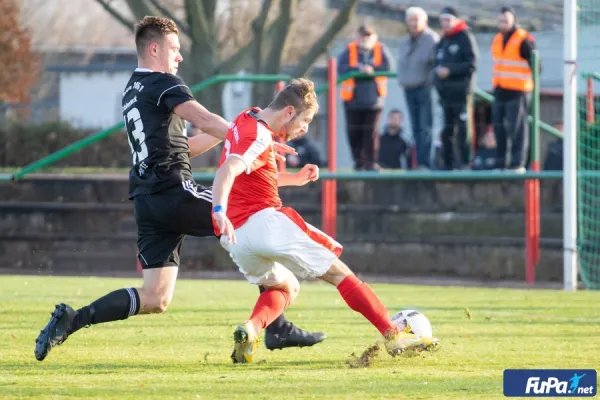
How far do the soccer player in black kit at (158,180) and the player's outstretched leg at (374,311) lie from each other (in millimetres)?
596

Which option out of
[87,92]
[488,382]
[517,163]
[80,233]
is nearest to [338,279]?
[488,382]

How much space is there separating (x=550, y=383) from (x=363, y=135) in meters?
10.0

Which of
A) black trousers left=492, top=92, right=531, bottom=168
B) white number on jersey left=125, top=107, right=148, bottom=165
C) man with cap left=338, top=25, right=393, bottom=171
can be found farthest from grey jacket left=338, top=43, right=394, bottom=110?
white number on jersey left=125, top=107, right=148, bottom=165

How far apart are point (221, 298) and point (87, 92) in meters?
30.7

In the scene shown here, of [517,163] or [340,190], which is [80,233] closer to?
[340,190]

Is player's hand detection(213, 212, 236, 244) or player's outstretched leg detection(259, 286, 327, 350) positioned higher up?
player's hand detection(213, 212, 236, 244)

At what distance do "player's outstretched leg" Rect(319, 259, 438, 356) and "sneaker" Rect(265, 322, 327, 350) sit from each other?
55cm

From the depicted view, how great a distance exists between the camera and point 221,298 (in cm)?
1132

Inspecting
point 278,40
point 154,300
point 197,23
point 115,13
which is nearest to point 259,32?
point 278,40

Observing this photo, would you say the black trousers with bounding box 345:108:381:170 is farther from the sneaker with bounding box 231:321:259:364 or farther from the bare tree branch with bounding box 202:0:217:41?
the bare tree branch with bounding box 202:0:217:41

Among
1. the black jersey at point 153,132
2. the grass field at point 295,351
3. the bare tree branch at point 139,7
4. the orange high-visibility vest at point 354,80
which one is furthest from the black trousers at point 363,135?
the bare tree branch at point 139,7

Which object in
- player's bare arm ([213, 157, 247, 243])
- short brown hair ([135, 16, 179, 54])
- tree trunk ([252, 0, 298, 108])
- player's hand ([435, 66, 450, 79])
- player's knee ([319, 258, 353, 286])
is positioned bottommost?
player's knee ([319, 258, 353, 286])

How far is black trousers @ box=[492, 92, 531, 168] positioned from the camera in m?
14.3

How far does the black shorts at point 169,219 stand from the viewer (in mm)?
7047
